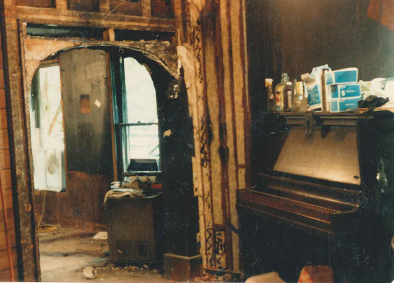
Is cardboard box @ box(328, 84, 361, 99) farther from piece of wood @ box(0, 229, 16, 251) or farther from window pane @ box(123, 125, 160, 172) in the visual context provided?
window pane @ box(123, 125, 160, 172)

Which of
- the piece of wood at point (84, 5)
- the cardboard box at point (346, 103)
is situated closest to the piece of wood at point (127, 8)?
the piece of wood at point (84, 5)

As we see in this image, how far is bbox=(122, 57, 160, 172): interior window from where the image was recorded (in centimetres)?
711

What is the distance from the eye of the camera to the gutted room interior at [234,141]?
356cm

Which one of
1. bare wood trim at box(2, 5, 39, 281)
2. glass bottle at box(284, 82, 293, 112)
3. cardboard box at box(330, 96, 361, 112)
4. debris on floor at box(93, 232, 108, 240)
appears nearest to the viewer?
cardboard box at box(330, 96, 361, 112)

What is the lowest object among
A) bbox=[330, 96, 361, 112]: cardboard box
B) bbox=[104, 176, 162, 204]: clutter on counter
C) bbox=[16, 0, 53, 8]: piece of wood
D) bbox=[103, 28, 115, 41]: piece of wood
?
bbox=[104, 176, 162, 204]: clutter on counter

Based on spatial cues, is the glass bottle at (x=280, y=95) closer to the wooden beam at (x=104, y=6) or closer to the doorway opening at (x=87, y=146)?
the wooden beam at (x=104, y=6)

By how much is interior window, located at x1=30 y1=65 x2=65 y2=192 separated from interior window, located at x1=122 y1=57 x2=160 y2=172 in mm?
1733

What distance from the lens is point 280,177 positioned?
4336 millimetres

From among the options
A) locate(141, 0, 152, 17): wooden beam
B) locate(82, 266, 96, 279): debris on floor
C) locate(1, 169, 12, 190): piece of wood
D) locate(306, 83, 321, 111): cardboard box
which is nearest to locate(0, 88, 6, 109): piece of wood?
locate(1, 169, 12, 190): piece of wood

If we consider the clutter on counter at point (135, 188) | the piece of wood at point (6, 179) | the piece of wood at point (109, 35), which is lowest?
the clutter on counter at point (135, 188)

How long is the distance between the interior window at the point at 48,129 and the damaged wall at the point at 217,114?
13.4 feet

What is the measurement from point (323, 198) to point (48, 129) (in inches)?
258

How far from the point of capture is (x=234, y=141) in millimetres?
5180

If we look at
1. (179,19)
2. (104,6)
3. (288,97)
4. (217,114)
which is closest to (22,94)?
(104,6)
